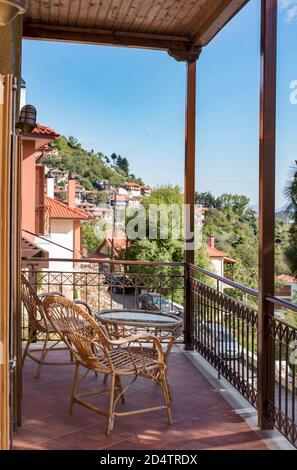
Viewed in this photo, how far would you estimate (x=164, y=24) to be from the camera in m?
4.64

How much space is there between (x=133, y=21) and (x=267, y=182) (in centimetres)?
238

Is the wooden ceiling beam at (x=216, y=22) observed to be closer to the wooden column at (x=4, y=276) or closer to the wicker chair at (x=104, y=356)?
the wicker chair at (x=104, y=356)

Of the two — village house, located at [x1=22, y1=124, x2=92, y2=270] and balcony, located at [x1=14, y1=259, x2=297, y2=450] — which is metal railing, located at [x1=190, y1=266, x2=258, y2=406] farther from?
village house, located at [x1=22, y1=124, x2=92, y2=270]

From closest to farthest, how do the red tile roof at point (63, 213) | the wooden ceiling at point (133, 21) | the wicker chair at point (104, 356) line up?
the wicker chair at point (104, 356) → the wooden ceiling at point (133, 21) → the red tile roof at point (63, 213)

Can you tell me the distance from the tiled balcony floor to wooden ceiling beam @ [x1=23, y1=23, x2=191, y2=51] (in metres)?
3.00

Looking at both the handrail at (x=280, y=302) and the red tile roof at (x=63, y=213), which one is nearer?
the handrail at (x=280, y=302)

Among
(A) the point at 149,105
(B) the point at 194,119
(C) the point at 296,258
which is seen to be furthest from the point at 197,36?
(A) the point at 149,105

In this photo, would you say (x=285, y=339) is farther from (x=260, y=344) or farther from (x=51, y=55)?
(x=51, y=55)

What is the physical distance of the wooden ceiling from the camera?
13.8 ft

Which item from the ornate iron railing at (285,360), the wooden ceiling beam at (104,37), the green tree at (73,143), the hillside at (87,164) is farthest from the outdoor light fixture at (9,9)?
the green tree at (73,143)

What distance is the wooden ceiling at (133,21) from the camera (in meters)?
4.20

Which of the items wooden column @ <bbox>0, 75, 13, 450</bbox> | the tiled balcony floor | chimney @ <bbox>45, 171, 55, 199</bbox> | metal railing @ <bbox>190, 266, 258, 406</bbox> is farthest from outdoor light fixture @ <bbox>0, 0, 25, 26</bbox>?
chimney @ <bbox>45, 171, 55, 199</bbox>

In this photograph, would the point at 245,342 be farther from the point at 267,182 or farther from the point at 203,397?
the point at 267,182

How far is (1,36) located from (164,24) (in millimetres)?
2304
